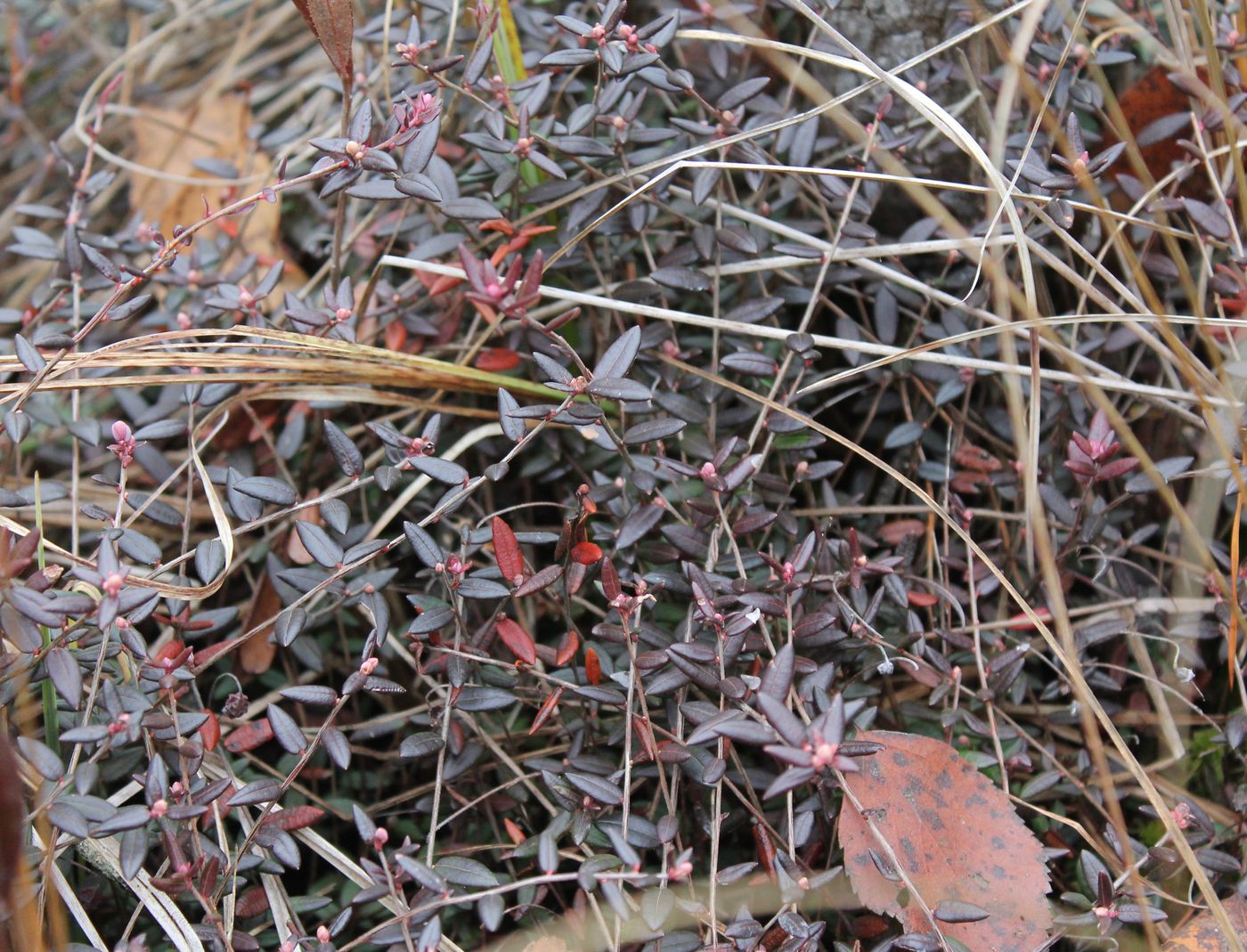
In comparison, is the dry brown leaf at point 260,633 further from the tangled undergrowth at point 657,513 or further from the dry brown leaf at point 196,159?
the dry brown leaf at point 196,159

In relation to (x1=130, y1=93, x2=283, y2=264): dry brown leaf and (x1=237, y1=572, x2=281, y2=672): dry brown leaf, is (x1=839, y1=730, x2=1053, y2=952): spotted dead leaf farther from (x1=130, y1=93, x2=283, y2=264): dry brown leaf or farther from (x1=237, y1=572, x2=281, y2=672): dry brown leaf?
(x1=130, y1=93, x2=283, y2=264): dry brown leaf

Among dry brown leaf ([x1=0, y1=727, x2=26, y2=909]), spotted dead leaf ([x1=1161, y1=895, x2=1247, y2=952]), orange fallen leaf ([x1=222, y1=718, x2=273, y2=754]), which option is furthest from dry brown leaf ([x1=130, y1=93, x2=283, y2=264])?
spotted dead leaf ([x1=1161, y1=895, x2=1247, y2=952])

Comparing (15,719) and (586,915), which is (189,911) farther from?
(586,915)

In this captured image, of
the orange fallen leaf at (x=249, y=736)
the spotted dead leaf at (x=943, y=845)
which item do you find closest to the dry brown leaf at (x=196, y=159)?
the orange fallen leaf at (x=249, y=736)

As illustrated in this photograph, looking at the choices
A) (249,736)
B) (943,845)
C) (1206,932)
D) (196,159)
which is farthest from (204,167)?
(1206,932)

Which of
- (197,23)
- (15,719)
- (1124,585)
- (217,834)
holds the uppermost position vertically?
(197,23)

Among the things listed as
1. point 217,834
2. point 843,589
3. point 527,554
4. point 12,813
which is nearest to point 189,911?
point 217,834
